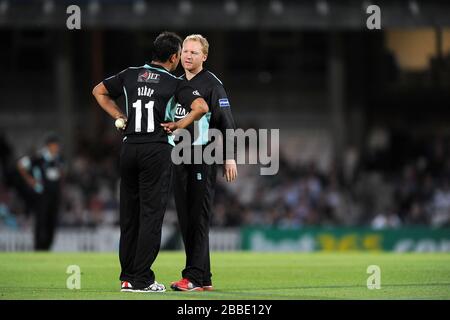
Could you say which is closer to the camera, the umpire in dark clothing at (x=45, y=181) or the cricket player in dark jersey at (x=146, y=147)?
the cricket player in dark jersey at (x=146, y=147)

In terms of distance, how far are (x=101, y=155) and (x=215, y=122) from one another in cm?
1887

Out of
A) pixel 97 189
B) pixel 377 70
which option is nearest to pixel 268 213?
pixel 97 189

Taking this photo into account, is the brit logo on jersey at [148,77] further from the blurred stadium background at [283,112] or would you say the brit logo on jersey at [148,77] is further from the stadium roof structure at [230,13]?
the stadium roof structure at [230,13]

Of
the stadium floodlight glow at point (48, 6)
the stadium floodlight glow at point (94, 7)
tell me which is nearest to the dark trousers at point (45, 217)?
the stadium floodlight glow at point (94, 7)

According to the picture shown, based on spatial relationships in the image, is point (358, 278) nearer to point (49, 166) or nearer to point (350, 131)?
point (49, 166)

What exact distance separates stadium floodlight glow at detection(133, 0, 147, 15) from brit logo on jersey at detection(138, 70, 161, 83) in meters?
17.1

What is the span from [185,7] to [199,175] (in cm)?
1713

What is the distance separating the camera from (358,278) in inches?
509

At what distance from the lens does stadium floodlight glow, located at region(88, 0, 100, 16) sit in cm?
2741

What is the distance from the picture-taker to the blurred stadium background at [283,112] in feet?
85.1

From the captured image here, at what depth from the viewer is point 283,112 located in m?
33.2

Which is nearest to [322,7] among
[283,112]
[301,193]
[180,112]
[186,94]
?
[301,193]

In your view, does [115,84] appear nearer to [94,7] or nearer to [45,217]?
[45,217]

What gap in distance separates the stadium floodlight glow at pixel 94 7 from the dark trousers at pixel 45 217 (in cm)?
701
